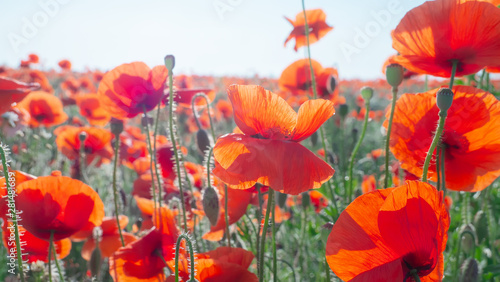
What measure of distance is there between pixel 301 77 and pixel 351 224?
7.20 ft

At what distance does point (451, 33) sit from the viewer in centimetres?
109

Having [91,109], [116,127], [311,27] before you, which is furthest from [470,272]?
[91,109]

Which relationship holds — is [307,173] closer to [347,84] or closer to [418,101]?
[418,101]

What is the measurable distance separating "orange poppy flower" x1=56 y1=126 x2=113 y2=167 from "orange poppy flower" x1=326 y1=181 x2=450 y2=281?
199 centimetres

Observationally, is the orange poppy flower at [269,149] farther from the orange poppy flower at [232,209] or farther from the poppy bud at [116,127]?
the poppy bud at [116,127]

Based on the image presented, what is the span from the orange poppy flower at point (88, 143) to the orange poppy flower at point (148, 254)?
135cm

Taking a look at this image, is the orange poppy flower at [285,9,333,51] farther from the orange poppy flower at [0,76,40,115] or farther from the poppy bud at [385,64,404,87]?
the orange poppy flower at [0,76,40,115]

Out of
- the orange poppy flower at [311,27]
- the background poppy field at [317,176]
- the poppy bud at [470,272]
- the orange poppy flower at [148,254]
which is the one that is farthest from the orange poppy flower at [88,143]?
the poppy bud at [470,272]

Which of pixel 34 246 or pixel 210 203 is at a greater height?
pixel 210 203

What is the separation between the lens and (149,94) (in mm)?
1508

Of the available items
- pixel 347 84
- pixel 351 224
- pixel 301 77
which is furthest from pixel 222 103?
pixel 347 84

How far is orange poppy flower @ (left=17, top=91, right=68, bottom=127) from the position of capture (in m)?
3.37

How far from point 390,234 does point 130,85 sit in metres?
1.00

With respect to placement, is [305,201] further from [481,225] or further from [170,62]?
[170,62]
